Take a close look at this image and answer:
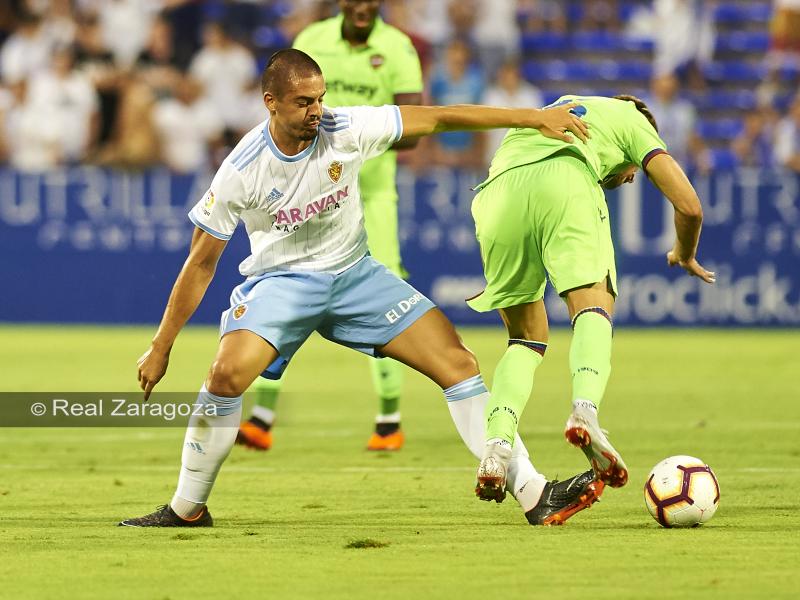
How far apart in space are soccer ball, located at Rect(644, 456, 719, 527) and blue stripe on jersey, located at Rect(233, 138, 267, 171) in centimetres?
195

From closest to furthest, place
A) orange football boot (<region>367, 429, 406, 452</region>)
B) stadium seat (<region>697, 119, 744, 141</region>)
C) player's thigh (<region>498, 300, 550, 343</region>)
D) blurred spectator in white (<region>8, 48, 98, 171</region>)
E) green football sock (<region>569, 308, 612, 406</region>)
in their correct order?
1. green football sock (<region>569, 308, 612, 406</region>)
2. player's thigh (<region>498, 300, 550, 343</region>)
3. orange football boot (<region>367, 429, 406, 452</region>)
4. blurred spectator in white (<region>8, 48, 98, 171</region>)
5. stadium seat (<region>697, 119, 744, 141</region>)

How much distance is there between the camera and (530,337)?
6.25 m

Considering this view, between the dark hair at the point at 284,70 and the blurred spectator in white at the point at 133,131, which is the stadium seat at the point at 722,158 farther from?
the dark hair at the point at 284,70

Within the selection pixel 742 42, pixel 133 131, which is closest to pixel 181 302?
pixel 133 131

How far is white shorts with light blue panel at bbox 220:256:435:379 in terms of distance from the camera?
233 inches

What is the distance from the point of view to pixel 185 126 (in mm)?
18344

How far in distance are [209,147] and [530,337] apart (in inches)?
497

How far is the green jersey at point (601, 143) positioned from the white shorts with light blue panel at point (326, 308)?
654mm

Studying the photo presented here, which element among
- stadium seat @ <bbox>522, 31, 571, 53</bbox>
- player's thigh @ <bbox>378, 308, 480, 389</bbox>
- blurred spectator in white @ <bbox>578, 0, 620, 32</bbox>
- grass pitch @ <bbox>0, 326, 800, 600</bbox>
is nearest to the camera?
grass pitch @ <bbox>0, 326, 800, 600</bbox>

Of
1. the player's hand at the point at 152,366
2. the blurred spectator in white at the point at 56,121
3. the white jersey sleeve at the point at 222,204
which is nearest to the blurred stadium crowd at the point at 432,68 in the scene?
the blurred spectator in white at the point at 56,121

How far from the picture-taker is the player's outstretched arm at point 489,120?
5.84 meters

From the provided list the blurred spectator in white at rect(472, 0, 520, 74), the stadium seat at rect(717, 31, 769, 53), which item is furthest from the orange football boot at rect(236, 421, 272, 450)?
the stadium seat at rect(717, 31, 769, 53)

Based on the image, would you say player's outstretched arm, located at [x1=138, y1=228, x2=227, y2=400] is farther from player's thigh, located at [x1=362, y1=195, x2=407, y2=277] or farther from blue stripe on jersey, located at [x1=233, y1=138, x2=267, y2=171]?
player's thigh, located at [x1=362, y1=195, x2=407, y2=277]

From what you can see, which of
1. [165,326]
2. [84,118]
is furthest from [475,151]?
[165,326]
